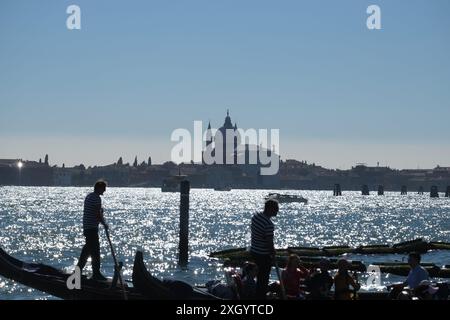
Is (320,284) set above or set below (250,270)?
below

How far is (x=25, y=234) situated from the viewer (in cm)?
5975

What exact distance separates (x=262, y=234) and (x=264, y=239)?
3.2 inches

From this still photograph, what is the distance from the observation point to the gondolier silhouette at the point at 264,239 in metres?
12.3

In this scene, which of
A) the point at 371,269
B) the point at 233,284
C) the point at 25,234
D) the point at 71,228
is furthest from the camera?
the point at 71,228

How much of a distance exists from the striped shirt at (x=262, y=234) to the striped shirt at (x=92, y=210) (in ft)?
9.69

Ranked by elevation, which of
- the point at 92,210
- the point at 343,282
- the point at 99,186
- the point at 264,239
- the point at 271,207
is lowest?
the point at 343,282

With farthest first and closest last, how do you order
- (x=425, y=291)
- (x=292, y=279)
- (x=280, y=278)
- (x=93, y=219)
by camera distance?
(x=93, y=219) < (x=292, y=279) < (x=280, y=278) < (x=425, y=291)

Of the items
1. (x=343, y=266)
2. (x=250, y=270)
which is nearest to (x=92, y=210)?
(x=250, y=270)

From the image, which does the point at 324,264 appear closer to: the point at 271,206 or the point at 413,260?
the point at 413,260

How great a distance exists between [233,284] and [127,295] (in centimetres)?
225

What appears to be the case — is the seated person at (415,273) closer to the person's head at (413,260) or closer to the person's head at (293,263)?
the person's head at (413,260)

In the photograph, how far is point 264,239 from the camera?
12461 millimetres
